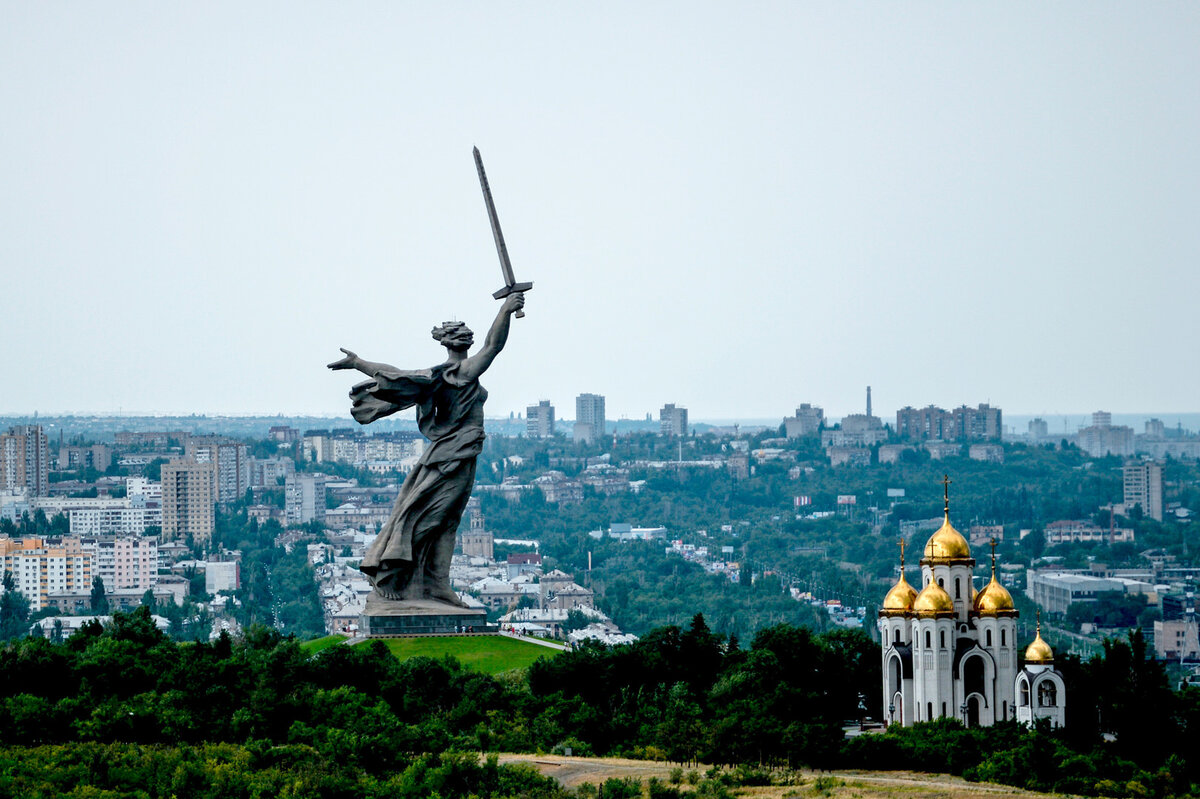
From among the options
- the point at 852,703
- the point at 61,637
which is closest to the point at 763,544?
the point at 61,637

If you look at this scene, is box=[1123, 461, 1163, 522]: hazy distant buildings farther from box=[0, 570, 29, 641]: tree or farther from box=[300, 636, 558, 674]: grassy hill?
box=[300, 636, 558, 674]: grassy hill

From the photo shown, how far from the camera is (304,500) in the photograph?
161 meters

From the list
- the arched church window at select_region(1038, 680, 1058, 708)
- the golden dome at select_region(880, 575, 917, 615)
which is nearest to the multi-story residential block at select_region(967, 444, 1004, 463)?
the golden dome at select_region(880, 575, 917, 615)

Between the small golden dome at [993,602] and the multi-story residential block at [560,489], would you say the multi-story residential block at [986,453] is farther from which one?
the small golden dome at [993,602]

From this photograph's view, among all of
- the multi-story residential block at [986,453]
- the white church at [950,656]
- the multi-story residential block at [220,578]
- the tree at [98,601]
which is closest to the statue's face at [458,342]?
the white church at [950,656]

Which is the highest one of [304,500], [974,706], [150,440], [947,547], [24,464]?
[150,440]

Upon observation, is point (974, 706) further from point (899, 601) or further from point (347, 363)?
point (347, 363)

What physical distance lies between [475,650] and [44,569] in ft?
275

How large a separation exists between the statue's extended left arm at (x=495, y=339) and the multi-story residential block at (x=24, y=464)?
125m

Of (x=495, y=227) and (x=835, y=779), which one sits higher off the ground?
(x=495, y=227)

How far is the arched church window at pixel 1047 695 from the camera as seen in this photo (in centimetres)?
3562

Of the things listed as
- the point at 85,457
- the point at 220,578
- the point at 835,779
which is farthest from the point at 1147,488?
the point at 835,779

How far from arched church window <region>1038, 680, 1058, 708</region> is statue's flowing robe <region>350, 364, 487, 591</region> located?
31.4 ft

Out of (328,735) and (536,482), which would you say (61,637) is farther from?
(536,482)
